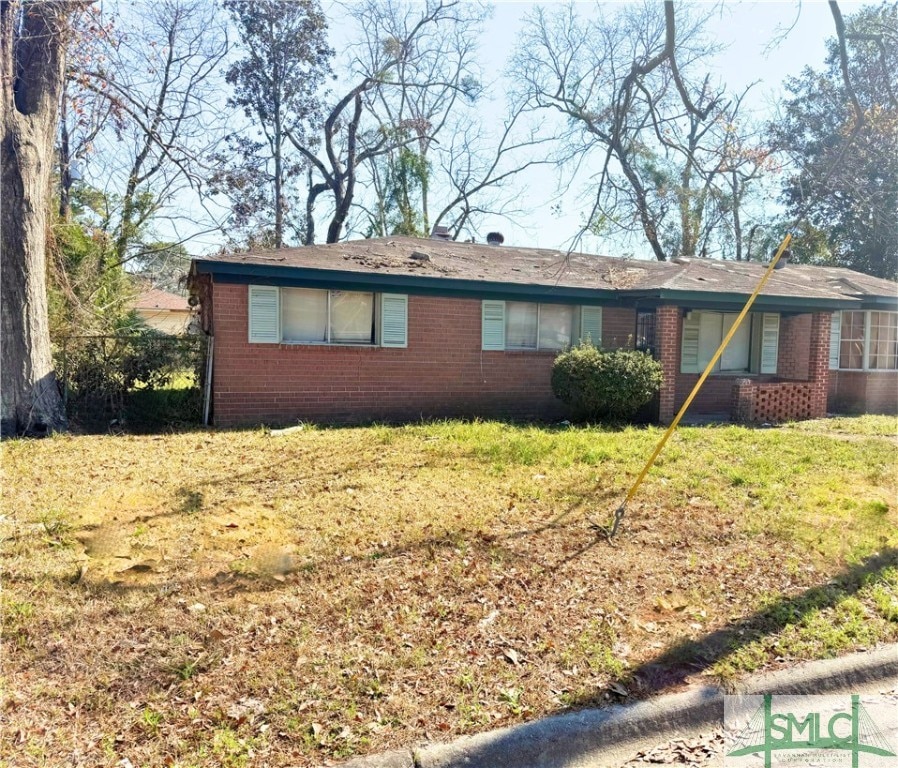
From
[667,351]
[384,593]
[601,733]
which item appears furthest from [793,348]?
[601,733]

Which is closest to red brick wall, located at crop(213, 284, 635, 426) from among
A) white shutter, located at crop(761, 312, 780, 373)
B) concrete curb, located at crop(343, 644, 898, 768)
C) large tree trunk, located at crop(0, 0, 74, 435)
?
large tree trunk, located at crop(0, 0, 74, 435)

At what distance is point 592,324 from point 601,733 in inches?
430

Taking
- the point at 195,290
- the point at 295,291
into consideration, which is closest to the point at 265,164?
the point at 195,290

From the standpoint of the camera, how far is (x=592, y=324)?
44.5 feet

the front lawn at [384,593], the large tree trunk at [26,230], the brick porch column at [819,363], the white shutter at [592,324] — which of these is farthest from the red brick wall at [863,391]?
the large tree trunk at [26,230]

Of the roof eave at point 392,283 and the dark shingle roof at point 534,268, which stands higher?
the dark shingle roof at point 534,268

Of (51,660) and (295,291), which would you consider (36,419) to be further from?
(51,660)

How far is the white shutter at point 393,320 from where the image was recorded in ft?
39.1

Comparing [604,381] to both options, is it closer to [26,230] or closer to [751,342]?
[751,342]

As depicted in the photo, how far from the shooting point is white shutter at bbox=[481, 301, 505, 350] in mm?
12734

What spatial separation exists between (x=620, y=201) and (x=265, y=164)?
76.6 ft

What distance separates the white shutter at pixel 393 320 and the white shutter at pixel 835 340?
432 inches

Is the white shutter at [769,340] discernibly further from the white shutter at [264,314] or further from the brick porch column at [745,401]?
the white shutter at [264,314]

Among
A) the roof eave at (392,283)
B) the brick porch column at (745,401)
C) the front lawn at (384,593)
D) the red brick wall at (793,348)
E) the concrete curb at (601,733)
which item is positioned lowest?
the concrete curb at (601,733)
